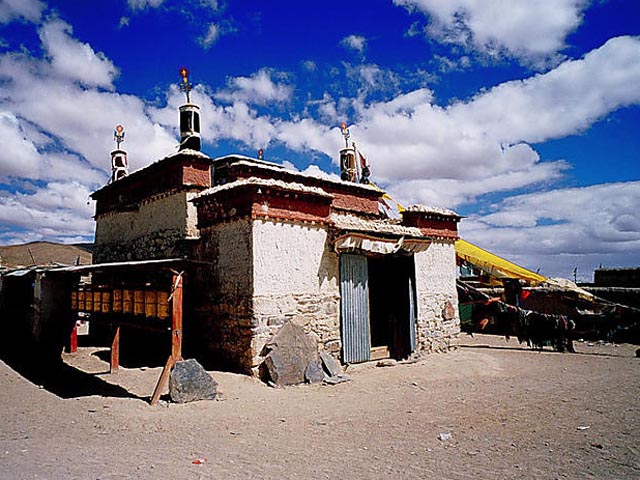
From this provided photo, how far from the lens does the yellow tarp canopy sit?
20605 mm

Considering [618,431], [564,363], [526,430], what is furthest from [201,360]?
[564,363]

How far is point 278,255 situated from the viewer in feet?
33.4

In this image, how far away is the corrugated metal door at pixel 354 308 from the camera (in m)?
11.5

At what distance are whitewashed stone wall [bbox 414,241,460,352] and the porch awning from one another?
3.27ft

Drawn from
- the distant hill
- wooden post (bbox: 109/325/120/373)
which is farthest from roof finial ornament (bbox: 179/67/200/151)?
the distant hill

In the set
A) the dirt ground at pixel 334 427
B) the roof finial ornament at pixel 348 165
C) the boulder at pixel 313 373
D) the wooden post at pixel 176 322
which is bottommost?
the dirt ground at pixel 334 427

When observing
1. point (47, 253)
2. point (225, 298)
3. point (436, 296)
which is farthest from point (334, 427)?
point (47, 253)

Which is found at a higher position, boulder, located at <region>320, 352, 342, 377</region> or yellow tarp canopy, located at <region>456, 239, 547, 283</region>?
yellow tarp canopy, located at <region>456, 239, 547, 283</region>

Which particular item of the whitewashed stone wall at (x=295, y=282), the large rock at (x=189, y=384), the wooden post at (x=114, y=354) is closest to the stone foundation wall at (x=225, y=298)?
the whitewashed stone wall at (x=295, y=282)

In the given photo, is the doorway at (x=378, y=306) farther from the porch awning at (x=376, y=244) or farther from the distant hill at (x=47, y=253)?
the distant hill at (x=47, y=253)

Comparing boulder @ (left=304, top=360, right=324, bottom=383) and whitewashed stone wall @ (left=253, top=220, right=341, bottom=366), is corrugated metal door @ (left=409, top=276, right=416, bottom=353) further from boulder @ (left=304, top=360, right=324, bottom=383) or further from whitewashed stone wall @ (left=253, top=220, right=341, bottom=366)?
boulder @ (left=304, top=360, right=324, bottom=383)

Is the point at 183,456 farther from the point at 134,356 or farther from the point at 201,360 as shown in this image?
the point at 134,356

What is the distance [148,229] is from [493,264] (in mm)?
15222

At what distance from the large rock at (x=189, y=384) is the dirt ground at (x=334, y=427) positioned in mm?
237
